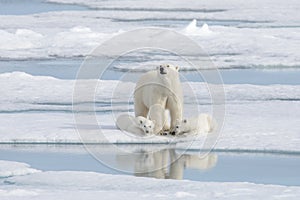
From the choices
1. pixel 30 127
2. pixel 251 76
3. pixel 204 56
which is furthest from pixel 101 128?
pixel 204 56

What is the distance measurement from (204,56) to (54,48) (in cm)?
223

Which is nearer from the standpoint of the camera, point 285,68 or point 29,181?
point 29,181

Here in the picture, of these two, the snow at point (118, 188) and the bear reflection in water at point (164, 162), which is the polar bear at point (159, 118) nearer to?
the bear reflection in water at point (164, 162)

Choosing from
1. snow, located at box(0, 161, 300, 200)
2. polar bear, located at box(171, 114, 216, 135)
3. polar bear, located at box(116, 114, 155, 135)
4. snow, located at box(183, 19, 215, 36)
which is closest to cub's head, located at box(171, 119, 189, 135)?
polar bear, located at box(171, 114, 216, 135)

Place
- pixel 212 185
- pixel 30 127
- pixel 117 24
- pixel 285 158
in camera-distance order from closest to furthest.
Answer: pixel 212 185, pixel 285 158, pixel 30 127, pixel 117 24

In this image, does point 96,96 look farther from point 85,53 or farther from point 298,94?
point 85,53

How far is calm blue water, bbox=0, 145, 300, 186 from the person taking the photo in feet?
21.4

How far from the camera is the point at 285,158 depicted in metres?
6.95

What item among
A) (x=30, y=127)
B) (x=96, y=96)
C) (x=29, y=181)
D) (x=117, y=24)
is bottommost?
(x=29, y=181)

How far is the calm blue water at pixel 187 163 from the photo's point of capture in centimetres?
652

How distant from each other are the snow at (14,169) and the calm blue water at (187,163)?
164mm

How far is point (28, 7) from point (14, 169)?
16.1m

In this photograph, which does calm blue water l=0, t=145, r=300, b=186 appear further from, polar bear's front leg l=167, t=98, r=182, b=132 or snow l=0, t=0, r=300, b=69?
snow l=0, t=0, r=300, b=69

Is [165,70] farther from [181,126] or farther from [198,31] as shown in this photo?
[198,31]
